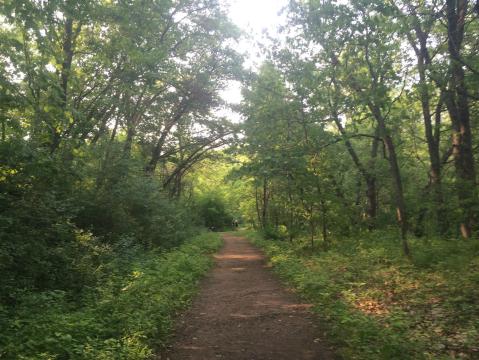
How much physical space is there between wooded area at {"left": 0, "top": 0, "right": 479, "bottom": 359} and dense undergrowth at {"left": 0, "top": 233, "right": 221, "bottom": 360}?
42mm

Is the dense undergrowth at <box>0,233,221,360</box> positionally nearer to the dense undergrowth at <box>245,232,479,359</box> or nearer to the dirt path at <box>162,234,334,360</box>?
the dirt path at <box>162,234,334,360</box>

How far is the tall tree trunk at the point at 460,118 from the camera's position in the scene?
8.98 m

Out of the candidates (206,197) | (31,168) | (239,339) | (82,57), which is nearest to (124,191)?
(82,57)

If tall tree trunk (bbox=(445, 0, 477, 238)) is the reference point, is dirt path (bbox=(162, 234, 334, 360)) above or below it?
below

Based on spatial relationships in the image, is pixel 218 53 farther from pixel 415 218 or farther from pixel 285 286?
pixel 285 286

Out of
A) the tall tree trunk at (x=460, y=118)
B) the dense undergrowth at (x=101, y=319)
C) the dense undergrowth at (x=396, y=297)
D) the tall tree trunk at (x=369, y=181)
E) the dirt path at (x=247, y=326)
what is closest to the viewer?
the dense undergrowth at (x=101, y=319)

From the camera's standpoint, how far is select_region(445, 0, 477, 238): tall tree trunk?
8984 millimetres

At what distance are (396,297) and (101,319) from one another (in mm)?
5399

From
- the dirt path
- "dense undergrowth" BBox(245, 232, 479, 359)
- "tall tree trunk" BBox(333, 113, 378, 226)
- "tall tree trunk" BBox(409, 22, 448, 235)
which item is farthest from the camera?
"tall tree trunk" BBox(333, 113, 378, 226)

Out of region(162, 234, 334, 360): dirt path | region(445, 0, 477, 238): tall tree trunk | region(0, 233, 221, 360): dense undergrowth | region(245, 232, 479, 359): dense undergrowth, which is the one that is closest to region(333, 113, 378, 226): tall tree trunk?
region(245, 232, 479, 359): dense undergrowth

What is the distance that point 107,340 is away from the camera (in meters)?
5.19

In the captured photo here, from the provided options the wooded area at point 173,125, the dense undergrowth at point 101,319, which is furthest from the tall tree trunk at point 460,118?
the dense undergrowth at point 101,319

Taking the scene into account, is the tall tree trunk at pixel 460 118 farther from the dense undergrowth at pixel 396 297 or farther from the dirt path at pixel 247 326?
the dirt path at pixel 247 326

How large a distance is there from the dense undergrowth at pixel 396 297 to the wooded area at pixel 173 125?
0.36ft
